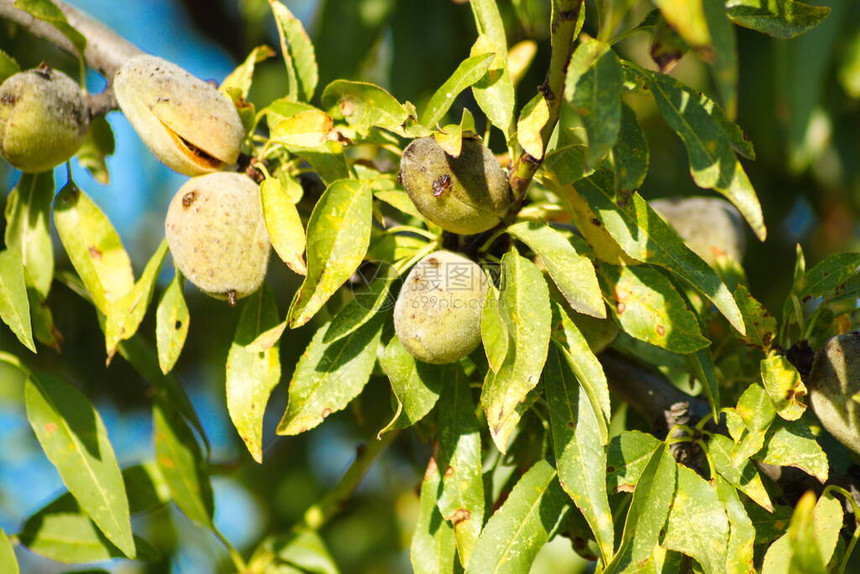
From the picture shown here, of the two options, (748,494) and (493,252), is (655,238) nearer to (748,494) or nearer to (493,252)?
(493,252)

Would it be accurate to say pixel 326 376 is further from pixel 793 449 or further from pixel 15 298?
pixel 793 449

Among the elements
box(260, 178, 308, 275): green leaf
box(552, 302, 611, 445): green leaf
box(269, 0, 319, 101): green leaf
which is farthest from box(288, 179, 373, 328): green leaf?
box(269, 0, 319, 101): green leaf

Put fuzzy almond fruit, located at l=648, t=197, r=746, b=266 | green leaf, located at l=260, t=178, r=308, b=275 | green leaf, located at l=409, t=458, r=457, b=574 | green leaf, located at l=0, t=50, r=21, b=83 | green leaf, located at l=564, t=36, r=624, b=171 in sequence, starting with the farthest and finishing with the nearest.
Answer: fuzzy almond fruit, located at l=648, t=197, r=746, b=266, green leaf, located at l=0, t=50, r=21, b=83, green leaf, located at l=409, t=458, r=457, b=574, green leaf, located at l=260, t=178, r=308, b=275, green leaf, located at l=564, t=36, r=624, b=171

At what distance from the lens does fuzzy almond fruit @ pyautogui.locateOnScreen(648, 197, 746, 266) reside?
135 cm

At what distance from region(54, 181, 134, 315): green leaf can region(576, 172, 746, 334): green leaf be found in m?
0.66

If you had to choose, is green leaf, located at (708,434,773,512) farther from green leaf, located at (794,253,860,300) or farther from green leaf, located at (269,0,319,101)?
green leaf, located at (269,0,319,101)

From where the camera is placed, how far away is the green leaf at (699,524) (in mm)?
875

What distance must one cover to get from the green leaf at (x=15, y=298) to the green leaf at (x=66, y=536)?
1.18 ft

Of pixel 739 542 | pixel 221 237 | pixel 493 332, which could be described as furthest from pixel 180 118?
pixel 739 542

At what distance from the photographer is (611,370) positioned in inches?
45.4

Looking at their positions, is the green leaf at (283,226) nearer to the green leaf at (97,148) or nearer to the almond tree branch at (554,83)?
the almond tree branch at (554,83)

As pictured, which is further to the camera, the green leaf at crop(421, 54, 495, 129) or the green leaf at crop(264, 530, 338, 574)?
the green leaf at crop(264, 530, 338, 574)

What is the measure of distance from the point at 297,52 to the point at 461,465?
641 mm

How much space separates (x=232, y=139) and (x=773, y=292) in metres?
1.76
